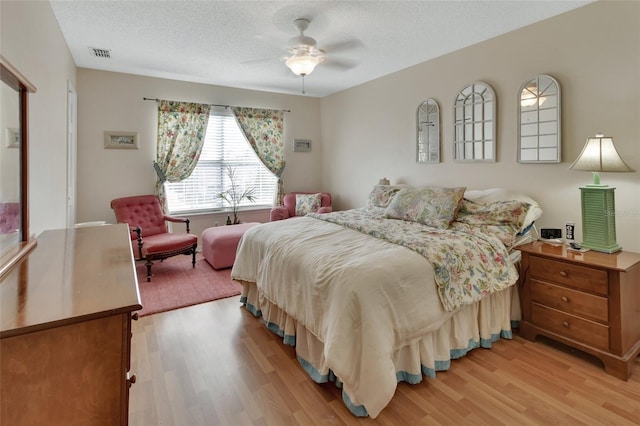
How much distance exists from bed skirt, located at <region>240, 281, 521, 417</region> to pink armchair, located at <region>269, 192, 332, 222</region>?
237 centimetres

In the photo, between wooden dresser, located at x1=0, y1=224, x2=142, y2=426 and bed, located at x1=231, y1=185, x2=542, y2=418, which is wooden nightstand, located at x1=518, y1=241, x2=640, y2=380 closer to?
bed, located at x1=231, y1=185, x2=542, y2=418

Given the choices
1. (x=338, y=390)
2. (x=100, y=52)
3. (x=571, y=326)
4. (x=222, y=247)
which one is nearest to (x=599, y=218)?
(x=571, y=326)

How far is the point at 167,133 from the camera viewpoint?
485cm

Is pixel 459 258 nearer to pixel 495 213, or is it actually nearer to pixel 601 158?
pixel 495 213

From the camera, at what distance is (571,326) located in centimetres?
232

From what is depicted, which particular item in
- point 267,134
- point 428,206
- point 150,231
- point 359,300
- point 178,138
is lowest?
point 359,300

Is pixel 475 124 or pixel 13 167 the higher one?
pixel 475 124

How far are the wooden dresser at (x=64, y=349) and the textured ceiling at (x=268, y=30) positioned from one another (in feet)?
7.84

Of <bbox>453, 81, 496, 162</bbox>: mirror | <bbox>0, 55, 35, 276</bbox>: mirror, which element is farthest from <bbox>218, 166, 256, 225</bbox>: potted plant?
<bbox>0, 55, 35, 276</bbox>: mirror

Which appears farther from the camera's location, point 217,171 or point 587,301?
point 217,171

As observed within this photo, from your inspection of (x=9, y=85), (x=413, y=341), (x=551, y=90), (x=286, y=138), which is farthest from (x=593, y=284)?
(x=286, y=138)

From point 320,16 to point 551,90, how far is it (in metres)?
2.07

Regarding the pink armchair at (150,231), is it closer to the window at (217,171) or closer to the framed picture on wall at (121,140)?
the window at (217,171)

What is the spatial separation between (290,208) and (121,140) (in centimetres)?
258
